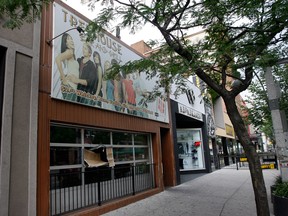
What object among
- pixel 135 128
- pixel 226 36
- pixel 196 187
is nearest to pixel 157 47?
pixel 226 36

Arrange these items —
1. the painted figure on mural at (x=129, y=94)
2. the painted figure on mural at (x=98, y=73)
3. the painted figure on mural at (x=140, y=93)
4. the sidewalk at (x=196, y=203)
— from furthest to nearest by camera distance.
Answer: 1. the painted figure on mural at (x=140, y=93)
2. the painted figure on mural at (x=129, y=94)
3. the painted figure on mural at (x=98, y=73)
4. the sidewalk at (x=196, y=203)

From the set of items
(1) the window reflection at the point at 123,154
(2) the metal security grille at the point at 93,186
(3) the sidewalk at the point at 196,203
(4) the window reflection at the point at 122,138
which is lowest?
(3) the sidewalk at the point at 196,203

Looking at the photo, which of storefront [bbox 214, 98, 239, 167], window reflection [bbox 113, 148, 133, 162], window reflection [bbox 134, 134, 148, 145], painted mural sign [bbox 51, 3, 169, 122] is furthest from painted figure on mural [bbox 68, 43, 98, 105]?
storefront [bbox 214, 98, 239, 167]

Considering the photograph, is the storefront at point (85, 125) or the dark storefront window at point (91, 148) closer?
the storefront at point (85, 125)

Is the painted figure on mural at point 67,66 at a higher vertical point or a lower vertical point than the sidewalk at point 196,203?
higher

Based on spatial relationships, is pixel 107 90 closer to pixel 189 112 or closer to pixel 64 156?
pixel 64 156

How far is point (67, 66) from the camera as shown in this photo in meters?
6.87

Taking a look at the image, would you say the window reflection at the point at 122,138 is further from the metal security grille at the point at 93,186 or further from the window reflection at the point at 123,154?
the metal security grille at the point at 93,186

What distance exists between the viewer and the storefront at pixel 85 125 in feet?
20.5

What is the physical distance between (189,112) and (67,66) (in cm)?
974

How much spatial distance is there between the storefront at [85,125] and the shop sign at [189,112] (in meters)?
4.07

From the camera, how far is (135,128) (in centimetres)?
959

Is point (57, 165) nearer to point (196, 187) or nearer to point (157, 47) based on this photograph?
point (157, 47)

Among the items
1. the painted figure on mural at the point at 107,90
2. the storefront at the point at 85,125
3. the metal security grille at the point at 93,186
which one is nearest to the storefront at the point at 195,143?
the storefront at the point at 85,125
